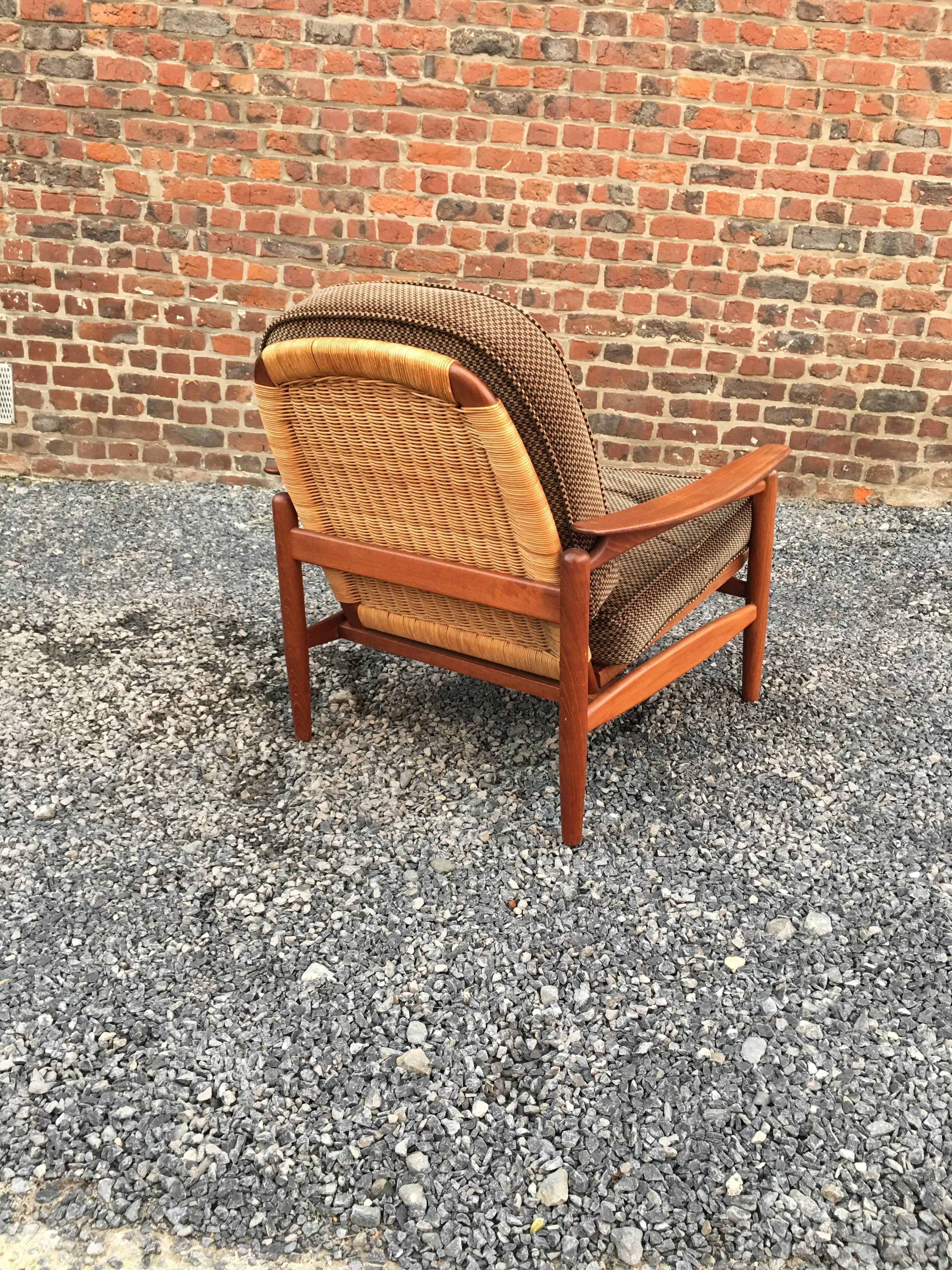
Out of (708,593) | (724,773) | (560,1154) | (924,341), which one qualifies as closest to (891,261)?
(924,341)

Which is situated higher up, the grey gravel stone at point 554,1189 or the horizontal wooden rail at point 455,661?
the horizontal wooden rail at point 455,661

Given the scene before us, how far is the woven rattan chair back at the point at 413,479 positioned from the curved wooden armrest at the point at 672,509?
0.09 metres

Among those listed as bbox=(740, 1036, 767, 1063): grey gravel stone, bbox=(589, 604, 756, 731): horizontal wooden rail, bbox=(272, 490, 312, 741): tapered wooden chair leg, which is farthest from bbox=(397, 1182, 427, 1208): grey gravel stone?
bbox=(272, 490, 312, 741): tapered wooden chair leg

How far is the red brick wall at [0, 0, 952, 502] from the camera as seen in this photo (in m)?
3.84

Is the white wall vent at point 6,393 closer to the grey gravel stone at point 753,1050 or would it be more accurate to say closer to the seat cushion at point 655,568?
the seat cushion at point 655,568

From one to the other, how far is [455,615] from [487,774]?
389 mm

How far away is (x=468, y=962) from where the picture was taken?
1811 millimetres

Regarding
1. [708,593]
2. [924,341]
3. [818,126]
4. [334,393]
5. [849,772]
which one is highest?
[818,126]

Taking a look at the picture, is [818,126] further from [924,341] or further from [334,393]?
[334,393]

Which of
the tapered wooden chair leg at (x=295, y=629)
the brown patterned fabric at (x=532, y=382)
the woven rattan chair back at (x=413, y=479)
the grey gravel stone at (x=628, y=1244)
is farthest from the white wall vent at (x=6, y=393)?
the grey gravel stone at (x=628, y=1244)

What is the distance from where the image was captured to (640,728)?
2588 millimetres

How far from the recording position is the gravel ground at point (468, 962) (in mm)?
1382

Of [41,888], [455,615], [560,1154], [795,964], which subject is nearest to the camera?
[560,1154]

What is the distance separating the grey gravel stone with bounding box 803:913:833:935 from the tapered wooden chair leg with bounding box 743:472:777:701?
874 mm
